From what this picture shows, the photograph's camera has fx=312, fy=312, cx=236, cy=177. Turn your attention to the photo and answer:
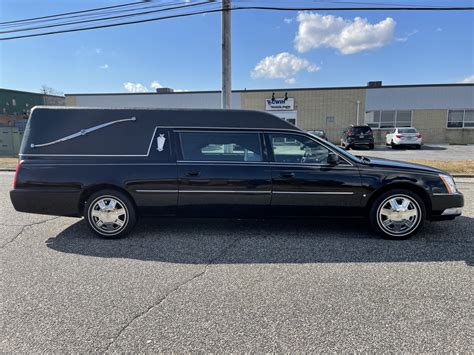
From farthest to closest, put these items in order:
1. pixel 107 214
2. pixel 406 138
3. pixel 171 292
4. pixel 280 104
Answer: pixel 280 104
pixel 406 138
pixel 107 214
pixel 171 292

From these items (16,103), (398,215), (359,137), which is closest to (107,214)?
(398,215)

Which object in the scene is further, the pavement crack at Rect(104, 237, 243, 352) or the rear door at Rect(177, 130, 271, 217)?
the rear door at Rect(177, 130, 271, 217)

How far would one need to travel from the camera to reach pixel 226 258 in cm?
381

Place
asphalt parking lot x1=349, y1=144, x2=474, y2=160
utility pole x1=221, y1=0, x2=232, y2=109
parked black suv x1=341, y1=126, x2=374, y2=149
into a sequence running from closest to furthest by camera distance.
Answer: utility pole x1=221, y1=0, x2=232, y2=109 → asphalt parking lot x1=349, y1=144, x2=474, y2=160 → parked black suv x1=341, y1=126, x2=374, y2=149

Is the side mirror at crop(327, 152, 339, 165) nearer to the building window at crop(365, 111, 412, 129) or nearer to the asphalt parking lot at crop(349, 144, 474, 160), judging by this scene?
the asphalt parking lot at crop(349, 144, 474, 160)

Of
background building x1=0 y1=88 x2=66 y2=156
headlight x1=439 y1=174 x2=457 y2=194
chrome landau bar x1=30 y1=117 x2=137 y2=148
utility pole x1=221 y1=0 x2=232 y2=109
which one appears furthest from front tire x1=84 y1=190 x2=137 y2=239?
background building x1=0 y1=88 x2=66 y2=156

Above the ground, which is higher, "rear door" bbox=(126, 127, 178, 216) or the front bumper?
"rear door" bbox=(126, 127, 178, 216)

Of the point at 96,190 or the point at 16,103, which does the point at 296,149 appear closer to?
the point at 96,190

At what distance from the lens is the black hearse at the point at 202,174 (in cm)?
439

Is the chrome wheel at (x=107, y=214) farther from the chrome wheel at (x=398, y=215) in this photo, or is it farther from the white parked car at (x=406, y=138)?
the white parked car at (x=406, y=138)

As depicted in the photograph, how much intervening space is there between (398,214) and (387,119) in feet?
82.4

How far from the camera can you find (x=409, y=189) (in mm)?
4426

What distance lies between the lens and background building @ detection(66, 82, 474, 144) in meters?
25.6

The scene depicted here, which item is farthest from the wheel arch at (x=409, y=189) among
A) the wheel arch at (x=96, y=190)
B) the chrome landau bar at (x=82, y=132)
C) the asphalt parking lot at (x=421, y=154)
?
the asphalt parking lot at (x=421, y=154)
